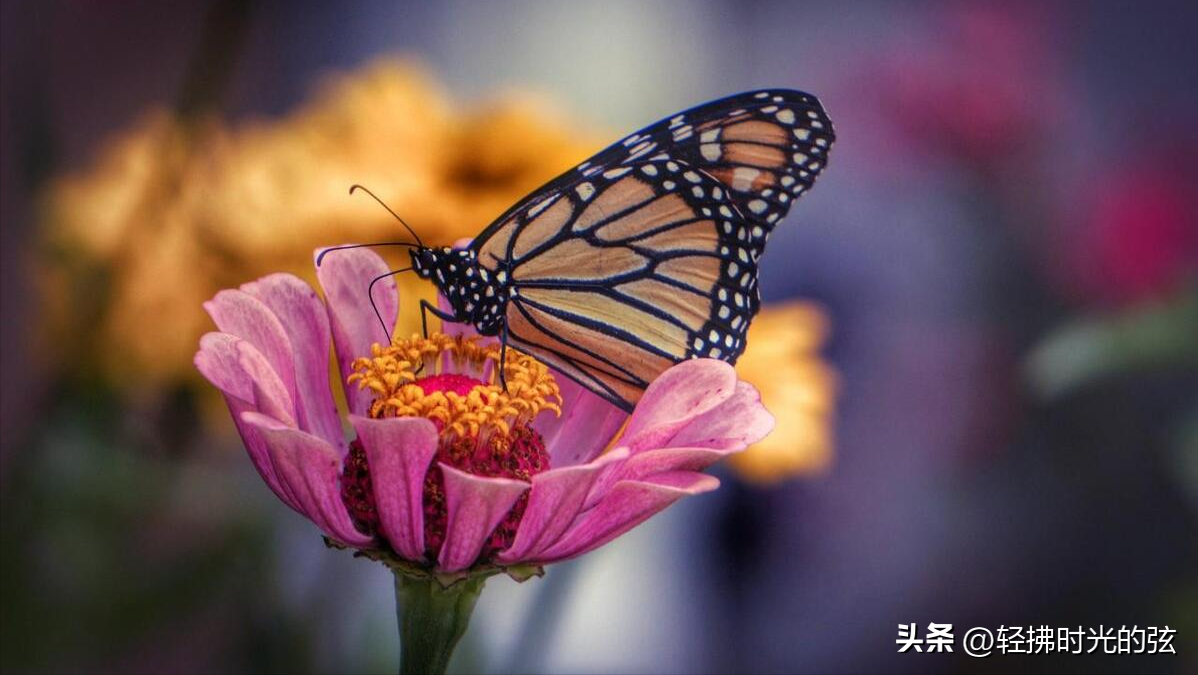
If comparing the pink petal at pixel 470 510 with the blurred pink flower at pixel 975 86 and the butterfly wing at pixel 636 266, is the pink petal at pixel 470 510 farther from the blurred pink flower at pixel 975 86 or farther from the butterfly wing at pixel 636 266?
the blurred pink flower at pixel 975 86

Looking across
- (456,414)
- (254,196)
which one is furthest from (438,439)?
(254,196)

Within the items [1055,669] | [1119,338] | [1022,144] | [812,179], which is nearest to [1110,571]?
[1055,669]

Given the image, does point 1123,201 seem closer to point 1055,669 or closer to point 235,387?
point 1055,669

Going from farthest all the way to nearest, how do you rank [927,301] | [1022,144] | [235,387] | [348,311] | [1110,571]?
[927,301], [1110,571], [1022,144], [348,311], [235,387]

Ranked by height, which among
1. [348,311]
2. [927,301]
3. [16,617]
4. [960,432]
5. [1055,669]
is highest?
[927,301]

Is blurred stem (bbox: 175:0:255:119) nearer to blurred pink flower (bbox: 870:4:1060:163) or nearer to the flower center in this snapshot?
the flower center

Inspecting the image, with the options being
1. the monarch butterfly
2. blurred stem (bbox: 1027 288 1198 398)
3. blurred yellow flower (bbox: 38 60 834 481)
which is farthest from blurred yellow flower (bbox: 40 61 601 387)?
blurred stem (bbox: 1027 288 1198 398)
